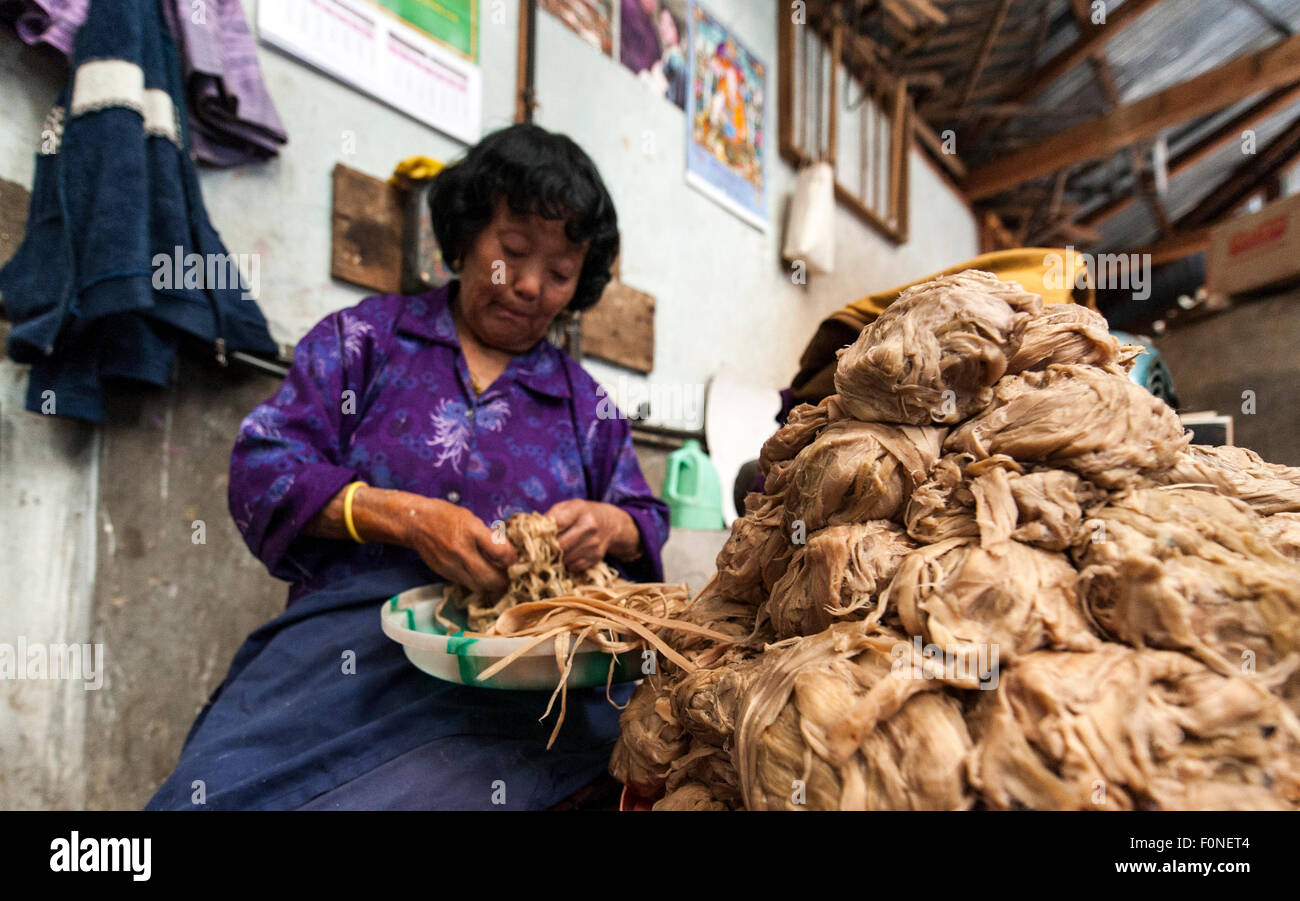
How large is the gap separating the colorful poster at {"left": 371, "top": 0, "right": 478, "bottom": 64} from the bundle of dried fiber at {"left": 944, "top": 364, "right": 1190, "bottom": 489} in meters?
2.47

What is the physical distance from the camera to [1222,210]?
757 cm

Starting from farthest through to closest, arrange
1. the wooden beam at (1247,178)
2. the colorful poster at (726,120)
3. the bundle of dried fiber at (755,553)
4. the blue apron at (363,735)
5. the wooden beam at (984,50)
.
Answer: the wooden beam at (1247,178), the wooden beam at (984,50), the colorful poster at (726,120), the blue apron at (363,735), the bundle of dried fiber at (755,553)

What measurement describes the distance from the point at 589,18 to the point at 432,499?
268 cm

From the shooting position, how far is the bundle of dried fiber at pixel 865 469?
24.6 inches

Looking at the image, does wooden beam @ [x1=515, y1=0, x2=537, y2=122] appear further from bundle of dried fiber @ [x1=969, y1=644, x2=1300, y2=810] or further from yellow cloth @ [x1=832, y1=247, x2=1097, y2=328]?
bundle of dried fiber @ [x1=969, y1=644, x2=1300, y2=810]

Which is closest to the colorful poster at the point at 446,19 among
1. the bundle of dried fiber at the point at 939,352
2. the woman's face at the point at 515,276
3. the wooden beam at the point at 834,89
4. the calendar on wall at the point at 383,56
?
the calendar on wall at the point at 383,56

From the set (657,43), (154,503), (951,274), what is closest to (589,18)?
(657,43)

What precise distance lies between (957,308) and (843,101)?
201 inches

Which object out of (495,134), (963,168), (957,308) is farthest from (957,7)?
(957,308)

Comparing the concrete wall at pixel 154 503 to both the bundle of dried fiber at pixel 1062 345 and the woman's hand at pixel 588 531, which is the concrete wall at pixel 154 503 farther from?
the bundle of dried fiber at pixel 1062 345

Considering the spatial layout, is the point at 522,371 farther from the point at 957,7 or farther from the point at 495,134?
the point at 957,7

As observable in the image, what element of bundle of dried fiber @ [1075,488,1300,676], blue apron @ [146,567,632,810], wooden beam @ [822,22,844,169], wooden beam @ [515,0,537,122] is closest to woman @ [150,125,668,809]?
blue apron @ [146,567,632,810]

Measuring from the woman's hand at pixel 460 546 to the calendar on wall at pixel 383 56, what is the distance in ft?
5.65
